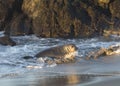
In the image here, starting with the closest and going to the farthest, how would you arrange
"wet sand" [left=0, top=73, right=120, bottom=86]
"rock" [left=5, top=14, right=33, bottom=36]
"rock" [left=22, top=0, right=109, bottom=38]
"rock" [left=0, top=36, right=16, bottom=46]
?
"wet sand" [left=0, top=73, right=120, bottom=86]
"rock" [left=0, top=36, right=16, bottom=46]
"rock" [left=22, top=0, right=109, bottom=38]
"rock" [left=5, top=14, right=33, bottom=36]

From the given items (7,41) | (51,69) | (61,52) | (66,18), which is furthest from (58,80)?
(66,18)

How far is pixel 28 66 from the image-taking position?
1040cm

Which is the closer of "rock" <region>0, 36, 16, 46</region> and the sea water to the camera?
the sea water

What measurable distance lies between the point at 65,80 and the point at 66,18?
31.5 ft

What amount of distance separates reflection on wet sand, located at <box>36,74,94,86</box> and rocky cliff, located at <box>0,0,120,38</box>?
8.61 metres

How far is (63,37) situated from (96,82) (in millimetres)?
9592

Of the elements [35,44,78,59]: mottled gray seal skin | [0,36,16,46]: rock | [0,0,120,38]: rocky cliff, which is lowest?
[0,36,16,46]: rock

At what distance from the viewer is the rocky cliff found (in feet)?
57.0

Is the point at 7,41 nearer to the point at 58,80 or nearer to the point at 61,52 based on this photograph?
the point at 61,52

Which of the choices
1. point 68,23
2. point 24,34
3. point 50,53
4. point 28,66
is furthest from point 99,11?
point 28,66

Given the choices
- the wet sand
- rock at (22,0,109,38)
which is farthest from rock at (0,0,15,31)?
the wet sand

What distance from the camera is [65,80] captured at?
8.06 metres

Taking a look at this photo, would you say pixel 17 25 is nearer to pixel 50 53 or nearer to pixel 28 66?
pixel 50 53

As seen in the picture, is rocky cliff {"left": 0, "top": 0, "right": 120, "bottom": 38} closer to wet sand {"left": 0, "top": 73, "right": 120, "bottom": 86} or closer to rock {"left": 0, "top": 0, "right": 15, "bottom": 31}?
rock {"left": 0, "top": 0, "right": 15, "bottom": 31}
